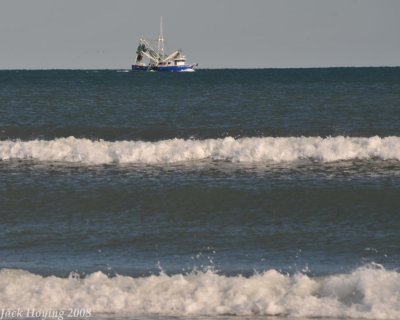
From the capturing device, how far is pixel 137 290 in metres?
13.5

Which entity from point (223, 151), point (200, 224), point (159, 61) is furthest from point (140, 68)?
point (200, 224)

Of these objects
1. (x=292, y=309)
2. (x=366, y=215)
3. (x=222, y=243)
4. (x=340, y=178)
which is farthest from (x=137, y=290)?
(x=340, y=178)

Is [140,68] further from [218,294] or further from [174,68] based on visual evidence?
[218,294]

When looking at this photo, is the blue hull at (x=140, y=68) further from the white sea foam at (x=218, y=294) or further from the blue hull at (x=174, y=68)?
the white sea foam at (x=218, y=294)

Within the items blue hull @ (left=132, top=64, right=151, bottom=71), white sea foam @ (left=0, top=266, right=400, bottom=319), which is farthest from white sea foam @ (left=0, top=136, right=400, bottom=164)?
blue hull @ (left=132, top=64, right=151, bottom=71)

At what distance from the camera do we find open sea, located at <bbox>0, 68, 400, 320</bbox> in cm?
1316

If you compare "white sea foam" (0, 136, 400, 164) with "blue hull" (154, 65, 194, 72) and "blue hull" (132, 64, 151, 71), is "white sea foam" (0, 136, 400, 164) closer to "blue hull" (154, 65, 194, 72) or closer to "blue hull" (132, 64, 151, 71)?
"blue hull" (154, 65, 194, 72)

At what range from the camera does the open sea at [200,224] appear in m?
13.2

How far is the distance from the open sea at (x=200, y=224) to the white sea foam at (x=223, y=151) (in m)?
0.05

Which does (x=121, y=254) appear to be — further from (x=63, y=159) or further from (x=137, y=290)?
A: (x=63, y=159)

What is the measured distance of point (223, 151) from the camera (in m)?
26.0

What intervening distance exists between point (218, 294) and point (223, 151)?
12979mm

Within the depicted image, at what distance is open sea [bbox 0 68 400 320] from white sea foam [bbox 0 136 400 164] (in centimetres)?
5

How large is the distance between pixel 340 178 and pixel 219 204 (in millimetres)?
3748
